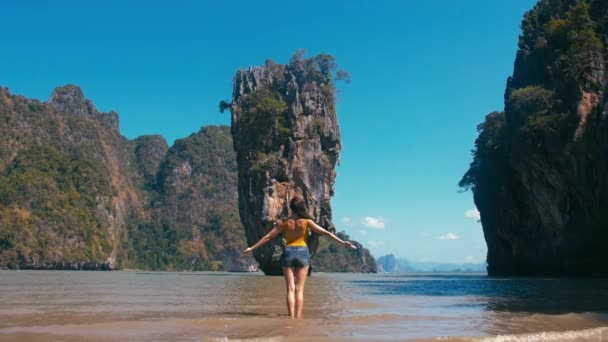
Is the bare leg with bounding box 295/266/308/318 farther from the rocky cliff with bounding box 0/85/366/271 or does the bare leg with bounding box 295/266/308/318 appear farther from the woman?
the rocky cliff with bounding box 0/85/366/271

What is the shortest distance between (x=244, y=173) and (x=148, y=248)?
91.3m

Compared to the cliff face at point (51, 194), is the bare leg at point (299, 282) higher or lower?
lower

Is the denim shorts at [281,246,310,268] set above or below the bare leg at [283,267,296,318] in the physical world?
above

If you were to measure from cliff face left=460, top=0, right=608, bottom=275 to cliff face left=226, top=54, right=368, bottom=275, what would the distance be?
524 inches

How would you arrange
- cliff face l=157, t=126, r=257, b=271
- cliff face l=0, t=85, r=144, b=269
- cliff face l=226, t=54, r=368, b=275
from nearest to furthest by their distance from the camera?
1. cliff face l=226, t=54, r=368, b=275
2. cliff face l=0, t=85, r=144, b=269
3. cliff face l=157, t=126, r=257, b=271

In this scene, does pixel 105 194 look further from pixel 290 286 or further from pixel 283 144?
pixel 290 286

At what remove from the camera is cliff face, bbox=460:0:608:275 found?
25562 millimetres

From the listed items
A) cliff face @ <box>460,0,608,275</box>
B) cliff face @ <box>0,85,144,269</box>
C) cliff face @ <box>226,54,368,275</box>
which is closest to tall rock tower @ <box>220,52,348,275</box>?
cliff face @ <box>226,54,368,275</box>

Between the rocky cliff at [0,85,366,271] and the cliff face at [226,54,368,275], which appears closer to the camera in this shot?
the cliff face at [226,54,368,275]

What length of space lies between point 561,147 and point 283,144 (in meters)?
20.7

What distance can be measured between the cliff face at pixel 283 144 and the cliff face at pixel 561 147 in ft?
43.7

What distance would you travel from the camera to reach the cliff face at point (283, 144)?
40.8 m

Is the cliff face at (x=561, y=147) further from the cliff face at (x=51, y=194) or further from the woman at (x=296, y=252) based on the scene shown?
the cliff face at (x=51, y=194)

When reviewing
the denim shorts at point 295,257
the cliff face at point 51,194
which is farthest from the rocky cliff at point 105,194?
the denim shorts at point 295,257
